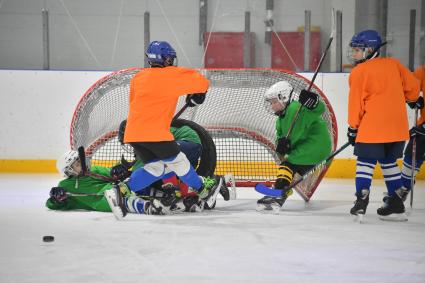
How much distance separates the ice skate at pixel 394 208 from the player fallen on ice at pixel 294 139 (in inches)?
25.4

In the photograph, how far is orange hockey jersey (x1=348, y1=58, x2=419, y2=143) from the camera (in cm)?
454

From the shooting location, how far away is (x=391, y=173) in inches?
183

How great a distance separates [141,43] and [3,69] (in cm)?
128

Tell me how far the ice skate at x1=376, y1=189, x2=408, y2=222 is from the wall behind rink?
3548mm

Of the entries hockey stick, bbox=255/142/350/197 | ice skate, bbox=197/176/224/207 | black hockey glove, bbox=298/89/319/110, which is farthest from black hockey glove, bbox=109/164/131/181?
black hockey glove, bbox=298/89/319/110

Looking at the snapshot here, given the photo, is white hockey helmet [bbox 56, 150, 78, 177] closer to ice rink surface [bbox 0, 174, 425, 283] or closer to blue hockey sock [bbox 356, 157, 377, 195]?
ice rink surface [bbox 0, 174, 425, 283]

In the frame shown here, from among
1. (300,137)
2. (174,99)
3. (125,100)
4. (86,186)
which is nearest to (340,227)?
(300,137)

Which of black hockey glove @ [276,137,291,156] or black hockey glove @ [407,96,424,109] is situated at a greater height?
black hockey glove @ [407,96,424,109]

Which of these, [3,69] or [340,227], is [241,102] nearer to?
[340,227]

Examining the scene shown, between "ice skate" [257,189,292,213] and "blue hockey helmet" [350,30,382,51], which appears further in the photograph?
"ice skate" [257,189,292,213]

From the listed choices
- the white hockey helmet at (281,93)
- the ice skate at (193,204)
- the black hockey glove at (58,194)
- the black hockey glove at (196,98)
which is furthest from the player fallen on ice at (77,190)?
the white hockey helmet at (281,93)

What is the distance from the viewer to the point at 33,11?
7668 millimetres

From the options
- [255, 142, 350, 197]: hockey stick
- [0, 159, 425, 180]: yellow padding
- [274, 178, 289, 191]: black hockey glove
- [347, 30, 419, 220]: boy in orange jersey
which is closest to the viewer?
[347, 30, 419, 220]: boy in orange jersey

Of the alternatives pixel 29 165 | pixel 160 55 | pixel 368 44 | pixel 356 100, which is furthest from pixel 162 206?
pixel 29 165
